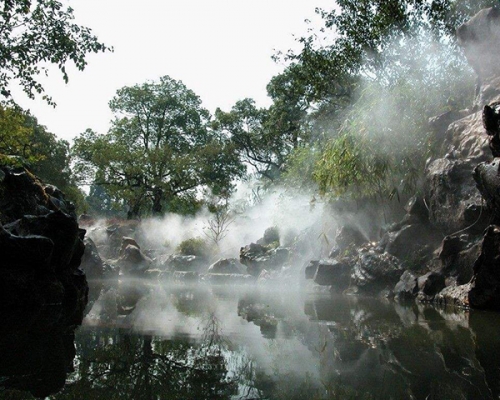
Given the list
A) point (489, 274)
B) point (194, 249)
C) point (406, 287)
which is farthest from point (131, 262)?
point (489, 274)

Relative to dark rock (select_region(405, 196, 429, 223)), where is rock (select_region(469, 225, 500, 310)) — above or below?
below

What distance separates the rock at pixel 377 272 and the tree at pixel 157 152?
20.1 meters

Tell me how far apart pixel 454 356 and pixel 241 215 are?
95.8 ft

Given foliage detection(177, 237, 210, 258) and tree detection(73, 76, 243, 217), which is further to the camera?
tree detection(73, 76, 243, 217)

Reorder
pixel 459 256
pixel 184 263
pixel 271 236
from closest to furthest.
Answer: pixel 459 256 < pixel 184 263 < pixel 271 236

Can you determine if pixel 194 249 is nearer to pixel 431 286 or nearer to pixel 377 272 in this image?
pixel 377 272

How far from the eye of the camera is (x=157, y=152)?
33062 mm

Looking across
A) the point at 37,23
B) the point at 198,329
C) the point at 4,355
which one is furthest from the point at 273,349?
the point at 37,23

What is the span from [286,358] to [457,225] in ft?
26.2

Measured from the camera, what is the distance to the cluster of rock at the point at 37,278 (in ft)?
13.4

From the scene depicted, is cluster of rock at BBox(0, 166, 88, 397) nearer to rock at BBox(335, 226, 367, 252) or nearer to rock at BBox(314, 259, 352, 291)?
rock at BBox(314, 259, 352, 291)

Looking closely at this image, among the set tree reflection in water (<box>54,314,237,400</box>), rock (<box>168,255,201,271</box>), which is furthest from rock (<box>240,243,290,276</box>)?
tree reflection in water (<box>54,314,237,400</box>)

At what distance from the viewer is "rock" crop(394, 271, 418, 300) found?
34.0 feet

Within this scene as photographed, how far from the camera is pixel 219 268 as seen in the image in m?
22.5
